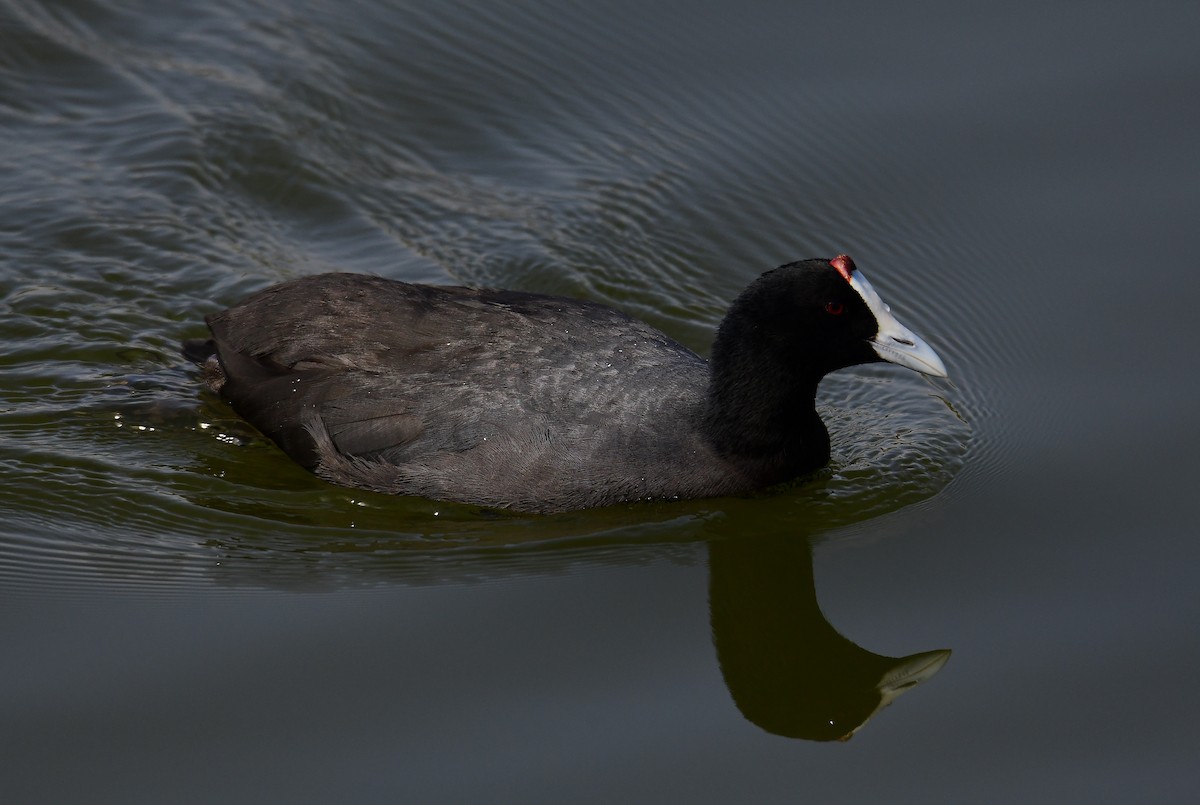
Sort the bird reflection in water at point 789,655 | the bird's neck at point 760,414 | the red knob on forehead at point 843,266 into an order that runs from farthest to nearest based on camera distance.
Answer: the bird's neck at point 760,414 < the red knob on forehead at point 843,266 < the bird reflection in water at point 789,655

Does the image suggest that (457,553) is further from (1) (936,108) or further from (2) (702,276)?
(1) (936,108)

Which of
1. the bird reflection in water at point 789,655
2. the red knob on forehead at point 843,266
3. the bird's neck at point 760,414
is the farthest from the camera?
the bird's neck at point 760,414

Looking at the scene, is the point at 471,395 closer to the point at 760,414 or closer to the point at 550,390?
the point at 550,390

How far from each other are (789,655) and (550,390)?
1.42 m

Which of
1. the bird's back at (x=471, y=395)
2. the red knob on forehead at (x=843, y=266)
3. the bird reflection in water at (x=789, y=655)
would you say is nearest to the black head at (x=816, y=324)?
the red knob on forehead at (x=843, y=266)

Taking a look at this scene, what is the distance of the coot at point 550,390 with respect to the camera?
6188 millimetres

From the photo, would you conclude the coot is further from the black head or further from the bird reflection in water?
the bird reflection in water

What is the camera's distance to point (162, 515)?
6.27 meters

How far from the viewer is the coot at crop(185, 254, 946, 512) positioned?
244 inches

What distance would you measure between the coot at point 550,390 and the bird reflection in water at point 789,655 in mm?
391

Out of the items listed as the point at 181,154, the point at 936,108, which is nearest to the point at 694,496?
the point at 936,108

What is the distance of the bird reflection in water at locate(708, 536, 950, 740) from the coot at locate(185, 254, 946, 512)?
39cm

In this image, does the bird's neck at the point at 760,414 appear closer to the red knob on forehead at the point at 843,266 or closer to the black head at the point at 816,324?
the black head at the point at 816,324

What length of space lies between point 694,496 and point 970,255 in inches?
94.5
